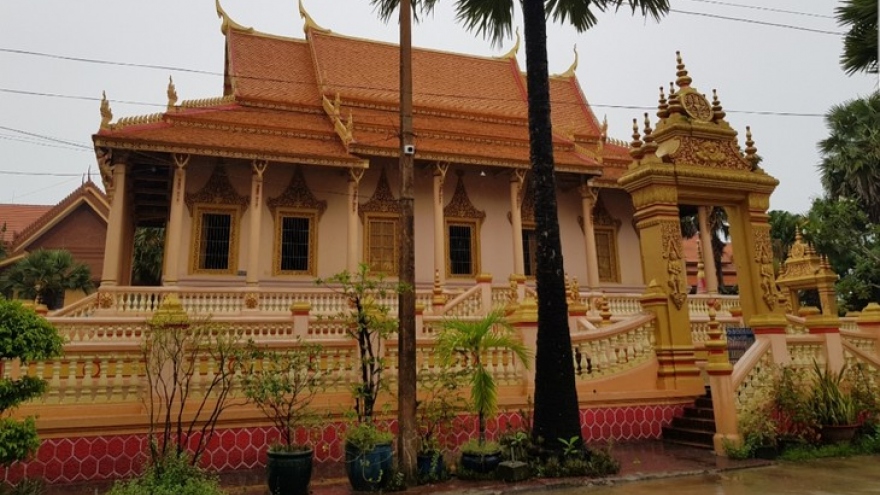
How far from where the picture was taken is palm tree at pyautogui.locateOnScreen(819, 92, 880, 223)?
17.8m

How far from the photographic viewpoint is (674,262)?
833 cm

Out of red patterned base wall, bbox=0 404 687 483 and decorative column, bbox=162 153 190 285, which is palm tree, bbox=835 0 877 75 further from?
decorative column, bbox=162 153 190 285

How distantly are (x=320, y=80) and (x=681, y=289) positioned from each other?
13.7 m

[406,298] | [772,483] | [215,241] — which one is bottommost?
[772,483]

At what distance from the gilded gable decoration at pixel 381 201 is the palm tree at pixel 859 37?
10934 millimetres

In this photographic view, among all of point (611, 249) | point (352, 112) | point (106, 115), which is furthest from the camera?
point (611, 249)

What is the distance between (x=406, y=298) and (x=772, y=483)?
396cm

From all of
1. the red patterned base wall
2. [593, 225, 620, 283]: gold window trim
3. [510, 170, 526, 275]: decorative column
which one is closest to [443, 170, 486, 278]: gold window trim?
[510, 170, 526, 275]: decorative column

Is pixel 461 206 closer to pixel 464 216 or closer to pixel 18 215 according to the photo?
pixel 464 216

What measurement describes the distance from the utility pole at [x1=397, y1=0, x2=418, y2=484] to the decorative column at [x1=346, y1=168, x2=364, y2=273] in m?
8.66

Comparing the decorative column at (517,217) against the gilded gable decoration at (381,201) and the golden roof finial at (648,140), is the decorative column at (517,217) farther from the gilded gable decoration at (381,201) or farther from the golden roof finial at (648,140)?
the golden roof finial at (648,140)

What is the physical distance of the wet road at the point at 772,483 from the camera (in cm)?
511

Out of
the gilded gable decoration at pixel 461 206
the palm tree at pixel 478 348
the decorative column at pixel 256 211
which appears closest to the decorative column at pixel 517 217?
the gilded gable decoration at pixel 461 206

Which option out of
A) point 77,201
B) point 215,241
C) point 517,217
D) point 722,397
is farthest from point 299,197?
point 77,201
